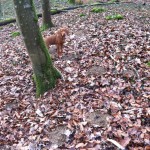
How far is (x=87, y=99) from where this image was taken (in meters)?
5.89

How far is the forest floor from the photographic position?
4805 millimetres

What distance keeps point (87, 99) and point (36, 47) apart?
6.06 feet

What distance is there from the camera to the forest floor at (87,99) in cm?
480

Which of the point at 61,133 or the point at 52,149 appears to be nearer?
the point at 52,149

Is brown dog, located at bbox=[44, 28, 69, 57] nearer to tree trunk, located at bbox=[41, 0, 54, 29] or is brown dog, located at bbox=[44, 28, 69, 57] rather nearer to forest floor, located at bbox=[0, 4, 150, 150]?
forest floor, located at bbox=[0, 4, 150, 150]

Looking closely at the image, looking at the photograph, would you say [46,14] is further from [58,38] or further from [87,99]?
[87,99]

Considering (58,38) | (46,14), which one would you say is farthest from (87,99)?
(46,14)

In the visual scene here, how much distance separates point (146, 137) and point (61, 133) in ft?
5.61

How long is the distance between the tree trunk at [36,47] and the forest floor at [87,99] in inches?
11.1

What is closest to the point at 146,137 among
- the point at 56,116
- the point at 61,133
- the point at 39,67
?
the point at 61,133

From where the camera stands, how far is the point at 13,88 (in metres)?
7.31

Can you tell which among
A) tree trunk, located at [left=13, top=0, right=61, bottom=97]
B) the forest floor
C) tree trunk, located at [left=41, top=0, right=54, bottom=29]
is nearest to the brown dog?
the forest floor

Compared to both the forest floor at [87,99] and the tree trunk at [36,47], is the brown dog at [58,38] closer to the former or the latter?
the forest floor at [87,99]

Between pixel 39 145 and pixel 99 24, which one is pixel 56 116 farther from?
pixel 99 24
